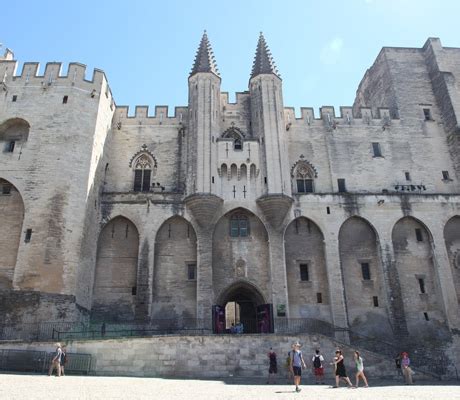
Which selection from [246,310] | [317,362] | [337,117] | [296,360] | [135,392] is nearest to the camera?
[135,392]

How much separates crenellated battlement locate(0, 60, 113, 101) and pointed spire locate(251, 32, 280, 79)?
9.53 metres

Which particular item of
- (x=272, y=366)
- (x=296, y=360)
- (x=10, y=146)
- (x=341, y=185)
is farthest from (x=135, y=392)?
(x=341, y=185)

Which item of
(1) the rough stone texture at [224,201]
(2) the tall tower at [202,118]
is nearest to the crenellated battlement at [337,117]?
(1) the rough stone texture at [224,201]

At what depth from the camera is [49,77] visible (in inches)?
924

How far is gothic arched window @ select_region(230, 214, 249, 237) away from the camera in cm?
2378

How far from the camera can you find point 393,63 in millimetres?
29750

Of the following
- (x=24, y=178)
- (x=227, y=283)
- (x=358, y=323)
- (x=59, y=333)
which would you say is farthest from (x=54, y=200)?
(x=358, y=323)

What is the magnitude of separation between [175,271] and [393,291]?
11.4 meters

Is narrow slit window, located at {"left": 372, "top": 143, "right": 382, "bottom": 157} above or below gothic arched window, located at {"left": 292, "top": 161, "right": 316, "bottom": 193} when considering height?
above

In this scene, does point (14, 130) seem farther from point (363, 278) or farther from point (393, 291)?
point (393, 291)

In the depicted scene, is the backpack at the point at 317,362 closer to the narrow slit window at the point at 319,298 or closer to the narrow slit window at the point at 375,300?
the narrow slit window at the point at 319,298

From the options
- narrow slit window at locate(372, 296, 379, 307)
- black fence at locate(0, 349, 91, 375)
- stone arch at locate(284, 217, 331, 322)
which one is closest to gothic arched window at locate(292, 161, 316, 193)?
stone arch at locate(284, 217, 331, 322)

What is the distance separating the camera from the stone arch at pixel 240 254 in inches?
890

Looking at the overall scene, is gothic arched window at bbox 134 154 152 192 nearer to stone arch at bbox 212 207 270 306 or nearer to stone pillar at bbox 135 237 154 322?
stone pillar at bbox 135 237 154 322
